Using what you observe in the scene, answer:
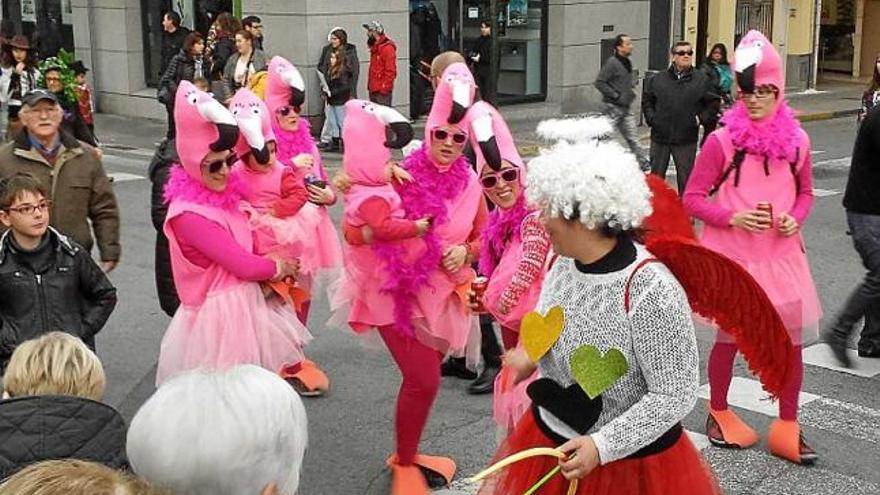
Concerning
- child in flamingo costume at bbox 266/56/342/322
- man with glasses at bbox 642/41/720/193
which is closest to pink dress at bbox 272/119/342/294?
child in flamingo costume at bbox 266/56/342/322

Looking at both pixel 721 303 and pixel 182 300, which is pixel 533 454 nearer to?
pixel 721 303

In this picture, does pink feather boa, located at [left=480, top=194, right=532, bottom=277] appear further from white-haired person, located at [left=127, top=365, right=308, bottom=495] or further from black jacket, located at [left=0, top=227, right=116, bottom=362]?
white-haired person, located at [left=127, top=365, right=308, bottom=495]

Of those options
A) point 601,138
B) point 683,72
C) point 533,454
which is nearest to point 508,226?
point 601,138

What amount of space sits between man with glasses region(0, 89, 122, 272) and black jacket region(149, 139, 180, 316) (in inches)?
10.0

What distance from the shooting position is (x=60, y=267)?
17.4ft

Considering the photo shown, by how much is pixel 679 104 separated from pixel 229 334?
757 cm

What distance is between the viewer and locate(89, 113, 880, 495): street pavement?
216 inches

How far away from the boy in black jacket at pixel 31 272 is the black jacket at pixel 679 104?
7677mm

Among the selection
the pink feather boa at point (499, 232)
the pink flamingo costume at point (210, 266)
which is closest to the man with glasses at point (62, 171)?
the pink flamingo costume at point (210, 266)

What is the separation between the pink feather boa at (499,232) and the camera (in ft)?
16.6

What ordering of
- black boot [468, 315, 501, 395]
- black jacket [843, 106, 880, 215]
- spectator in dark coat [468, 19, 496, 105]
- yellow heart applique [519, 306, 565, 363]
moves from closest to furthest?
yellow heart applique [519, 306, 565, 363] → black jacket [843, 106, 880, 215] → black boot [468, 315, 501, 395] → spectator in dark coat [468, 19, 496, 105]

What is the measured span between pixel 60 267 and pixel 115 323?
9.75ft

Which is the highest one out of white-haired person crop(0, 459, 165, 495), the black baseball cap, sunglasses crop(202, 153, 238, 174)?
the black baseball cap

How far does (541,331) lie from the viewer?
3.45 meters
